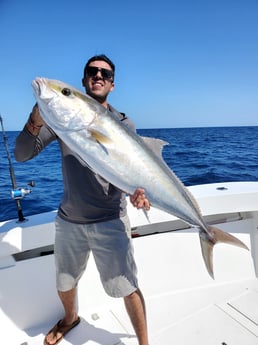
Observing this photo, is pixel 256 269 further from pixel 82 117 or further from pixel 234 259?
pixel 82 117

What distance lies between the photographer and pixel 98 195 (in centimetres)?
196

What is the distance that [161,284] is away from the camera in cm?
281

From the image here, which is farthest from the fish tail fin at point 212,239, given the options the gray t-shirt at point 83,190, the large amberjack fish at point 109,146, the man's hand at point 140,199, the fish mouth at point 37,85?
the fish mouth at point 37,85

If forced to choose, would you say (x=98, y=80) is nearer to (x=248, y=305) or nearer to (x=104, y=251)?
(x=104, y=251)

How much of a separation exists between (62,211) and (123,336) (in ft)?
3.65

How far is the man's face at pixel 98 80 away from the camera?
197 cm

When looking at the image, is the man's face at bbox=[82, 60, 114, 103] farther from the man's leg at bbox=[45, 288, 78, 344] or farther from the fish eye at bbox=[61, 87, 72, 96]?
the man's leg at bbox=[45, 288, 78, 344]

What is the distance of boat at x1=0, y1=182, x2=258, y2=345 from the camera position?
2289 mm

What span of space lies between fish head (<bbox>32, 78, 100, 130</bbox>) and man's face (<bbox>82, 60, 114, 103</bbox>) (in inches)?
19.3

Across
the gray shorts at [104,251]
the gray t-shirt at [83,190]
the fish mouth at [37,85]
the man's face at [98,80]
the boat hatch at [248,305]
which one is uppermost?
the man's face at [98,80]

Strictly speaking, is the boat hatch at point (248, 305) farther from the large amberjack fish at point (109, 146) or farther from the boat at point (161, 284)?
the large amberjack fish at point (109, 146)

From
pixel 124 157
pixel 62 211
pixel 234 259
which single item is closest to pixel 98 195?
pixel 62 211

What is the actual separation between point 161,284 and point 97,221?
1.22 metres

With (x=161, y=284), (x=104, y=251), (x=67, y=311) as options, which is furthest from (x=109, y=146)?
(x=161, y=284)
